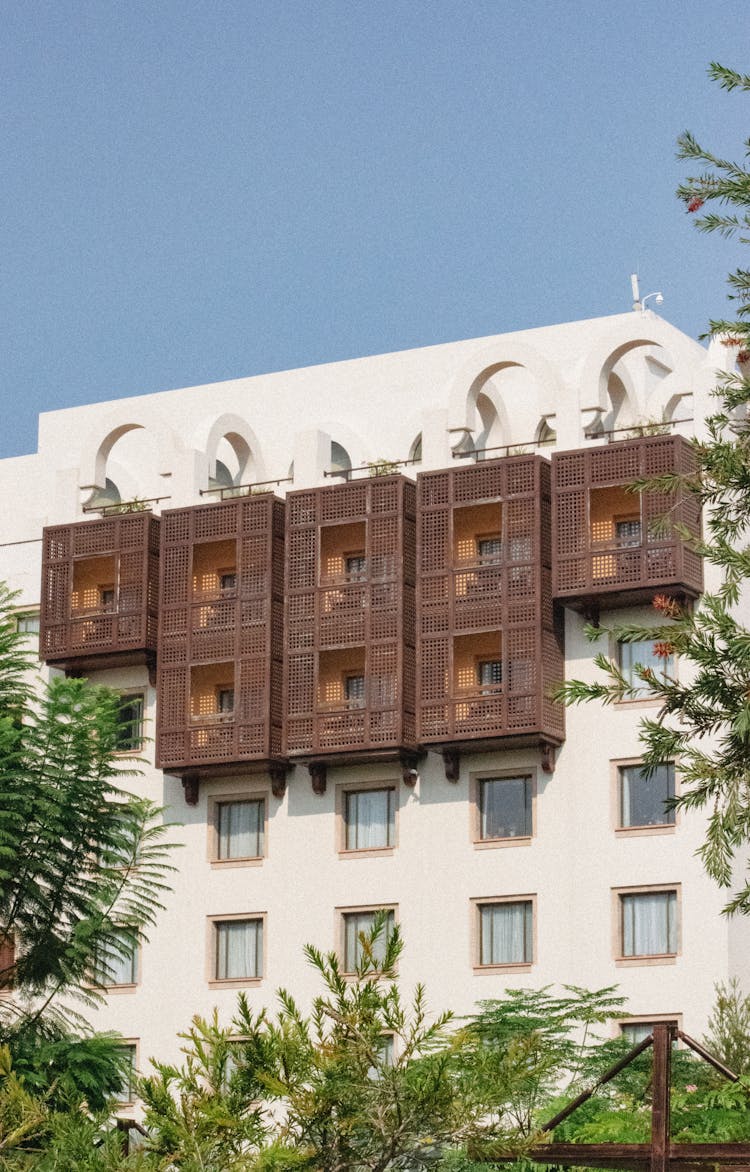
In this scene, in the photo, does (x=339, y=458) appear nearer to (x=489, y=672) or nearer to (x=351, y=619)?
(x=351, y=619)

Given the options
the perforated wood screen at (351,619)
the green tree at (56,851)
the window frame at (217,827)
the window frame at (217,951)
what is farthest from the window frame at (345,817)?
→ the green tree at (56,851)

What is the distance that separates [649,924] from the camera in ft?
161

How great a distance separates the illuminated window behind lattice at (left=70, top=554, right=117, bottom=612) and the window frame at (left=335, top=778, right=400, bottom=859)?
25.1 ft

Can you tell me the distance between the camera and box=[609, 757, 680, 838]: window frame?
4907 centimetres

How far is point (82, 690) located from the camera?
42.7 metres

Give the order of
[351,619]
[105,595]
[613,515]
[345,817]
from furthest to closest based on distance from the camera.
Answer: [105,595]
[345,817]
[351,619]
[613,515]

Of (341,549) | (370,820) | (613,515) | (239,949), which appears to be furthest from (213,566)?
(613,515)

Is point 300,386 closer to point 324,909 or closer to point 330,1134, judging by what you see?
point 324,909

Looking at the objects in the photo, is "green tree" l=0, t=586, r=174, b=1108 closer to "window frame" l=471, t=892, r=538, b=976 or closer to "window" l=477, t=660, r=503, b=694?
"window frame" l=471, t=892, r=538, b=976

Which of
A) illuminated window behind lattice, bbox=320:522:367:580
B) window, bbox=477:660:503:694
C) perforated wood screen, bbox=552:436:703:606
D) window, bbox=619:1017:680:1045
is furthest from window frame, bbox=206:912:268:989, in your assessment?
perforated wood screen, bbox=552:436:703:606

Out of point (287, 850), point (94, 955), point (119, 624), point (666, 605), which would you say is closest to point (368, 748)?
point (287, 850)

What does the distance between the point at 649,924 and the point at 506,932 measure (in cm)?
324

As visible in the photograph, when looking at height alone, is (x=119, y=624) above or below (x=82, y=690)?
above

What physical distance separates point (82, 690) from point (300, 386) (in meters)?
17.7
